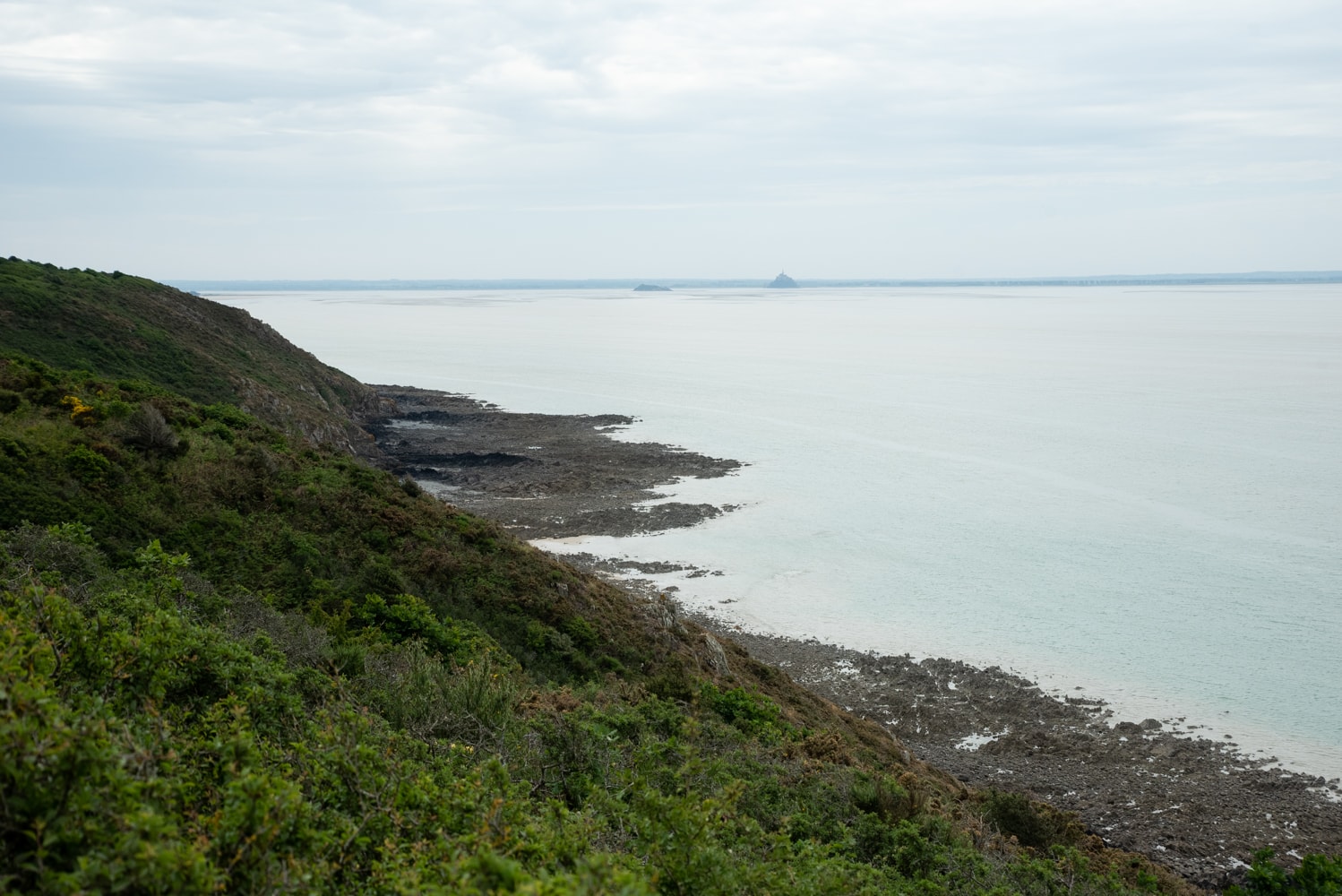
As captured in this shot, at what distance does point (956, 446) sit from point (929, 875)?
47.8 meters

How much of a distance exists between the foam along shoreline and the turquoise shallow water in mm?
1037

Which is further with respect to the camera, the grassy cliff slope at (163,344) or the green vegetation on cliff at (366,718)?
the grassy cliff slope at (163,344)

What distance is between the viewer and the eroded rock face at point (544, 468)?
42.0 m

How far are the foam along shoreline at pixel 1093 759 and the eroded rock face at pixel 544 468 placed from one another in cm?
1401

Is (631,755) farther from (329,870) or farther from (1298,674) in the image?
(1298,674)

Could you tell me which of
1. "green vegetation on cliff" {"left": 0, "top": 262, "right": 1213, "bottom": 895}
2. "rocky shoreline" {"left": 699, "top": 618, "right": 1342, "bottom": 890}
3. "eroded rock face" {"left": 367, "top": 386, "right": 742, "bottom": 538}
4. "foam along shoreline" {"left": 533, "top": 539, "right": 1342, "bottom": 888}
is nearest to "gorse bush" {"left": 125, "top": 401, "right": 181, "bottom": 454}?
"green vegetation on cliff" {"left": 0, "top": 262, "right": 1213, "bottom": 895}

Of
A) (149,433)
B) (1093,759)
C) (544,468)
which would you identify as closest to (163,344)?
(544,468)

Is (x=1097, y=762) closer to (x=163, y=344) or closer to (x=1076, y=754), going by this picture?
(x=1076, y=754)

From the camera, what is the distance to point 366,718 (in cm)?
843

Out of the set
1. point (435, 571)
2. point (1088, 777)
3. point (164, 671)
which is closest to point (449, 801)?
point (164, 671)

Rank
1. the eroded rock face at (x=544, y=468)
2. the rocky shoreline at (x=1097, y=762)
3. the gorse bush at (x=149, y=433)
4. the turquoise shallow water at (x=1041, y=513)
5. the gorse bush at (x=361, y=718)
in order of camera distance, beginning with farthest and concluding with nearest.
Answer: the eroded rock face at (x=544, y=468)
the turquoise shallow water at (x=1041, y=513)
the gorse bush at (x=149, y=433)
the rocky shoreline at (x=1097, y=762)
the gorse bush at (x=361, y=718)

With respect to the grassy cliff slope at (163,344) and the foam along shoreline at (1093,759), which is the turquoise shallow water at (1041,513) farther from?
the grassy cliff slope at (163,344)

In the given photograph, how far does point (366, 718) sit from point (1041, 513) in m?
38.8

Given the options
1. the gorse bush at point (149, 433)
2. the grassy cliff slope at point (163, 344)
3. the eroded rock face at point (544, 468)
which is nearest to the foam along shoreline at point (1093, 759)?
the eroded rock face at point (544, 468)
